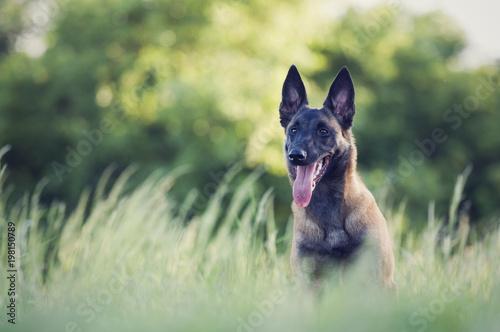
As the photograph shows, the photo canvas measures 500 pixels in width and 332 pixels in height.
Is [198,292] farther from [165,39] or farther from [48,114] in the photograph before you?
[48,114]

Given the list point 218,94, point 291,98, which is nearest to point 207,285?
point 291,98

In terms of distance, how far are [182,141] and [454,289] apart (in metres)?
13.9

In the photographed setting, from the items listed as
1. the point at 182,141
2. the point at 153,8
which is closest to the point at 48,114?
the point at 153,8

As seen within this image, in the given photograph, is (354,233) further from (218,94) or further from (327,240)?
(218,94)

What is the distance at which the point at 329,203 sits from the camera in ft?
13.4

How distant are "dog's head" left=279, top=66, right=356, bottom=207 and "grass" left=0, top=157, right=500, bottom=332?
530 mm

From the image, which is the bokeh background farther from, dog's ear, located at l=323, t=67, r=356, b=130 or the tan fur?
the tan fur

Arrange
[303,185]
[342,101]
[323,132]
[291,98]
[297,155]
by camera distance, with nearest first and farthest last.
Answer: [297,155] → [303,185] → [323,132] → [342,101] → [291,98]

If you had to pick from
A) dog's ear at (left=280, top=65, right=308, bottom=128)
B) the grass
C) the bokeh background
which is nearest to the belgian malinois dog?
dog's ear at (left=280, top=65, right=308, bottom=128)

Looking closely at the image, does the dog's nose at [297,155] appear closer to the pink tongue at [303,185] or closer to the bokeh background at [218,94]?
the pink tongue at [303,185]

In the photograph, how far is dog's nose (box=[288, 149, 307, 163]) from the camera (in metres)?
3.83

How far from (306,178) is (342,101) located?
907mm

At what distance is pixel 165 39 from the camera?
60.8 feet

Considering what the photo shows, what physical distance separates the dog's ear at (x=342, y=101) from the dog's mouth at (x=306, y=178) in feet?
1.66
